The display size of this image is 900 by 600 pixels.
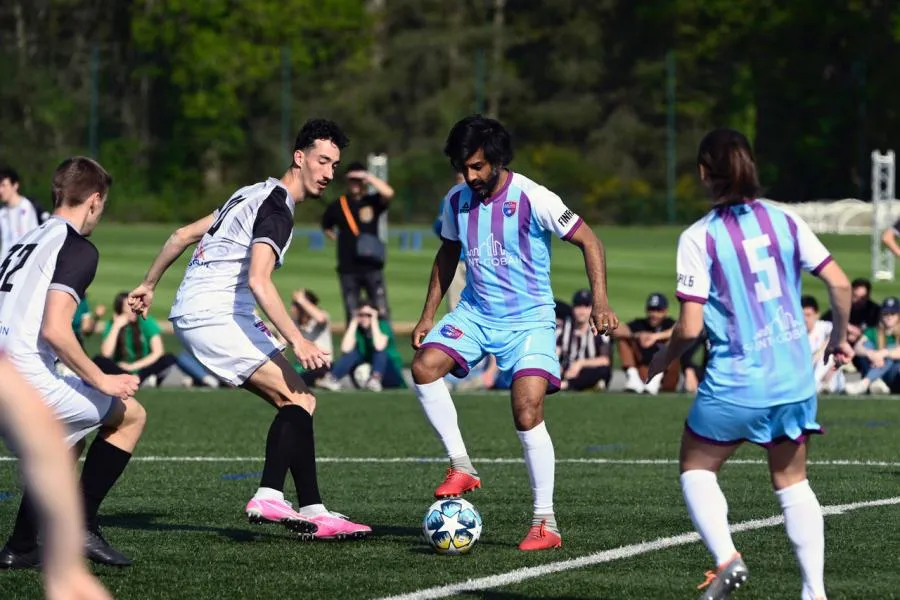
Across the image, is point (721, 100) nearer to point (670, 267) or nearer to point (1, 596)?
point (670, 267)

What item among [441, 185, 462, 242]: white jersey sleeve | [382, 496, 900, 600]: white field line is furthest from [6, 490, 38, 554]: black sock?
[441, 185, 462, 242]: white jersey sleeve

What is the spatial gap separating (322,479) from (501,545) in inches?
110

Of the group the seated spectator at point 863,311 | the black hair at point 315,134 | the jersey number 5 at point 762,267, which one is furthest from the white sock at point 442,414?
the seated spectator at point 863,311

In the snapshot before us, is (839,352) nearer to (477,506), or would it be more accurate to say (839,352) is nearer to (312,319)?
(477,506)

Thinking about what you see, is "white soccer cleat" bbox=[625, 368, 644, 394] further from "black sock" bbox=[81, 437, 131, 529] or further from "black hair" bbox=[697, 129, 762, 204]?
"black hair" bbox=[697, 129, 762, 204]

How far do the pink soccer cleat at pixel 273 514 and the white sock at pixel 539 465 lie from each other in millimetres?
1033

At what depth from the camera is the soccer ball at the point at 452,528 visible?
7355 millimetres

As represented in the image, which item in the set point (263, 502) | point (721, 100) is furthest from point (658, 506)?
point (721, 100)

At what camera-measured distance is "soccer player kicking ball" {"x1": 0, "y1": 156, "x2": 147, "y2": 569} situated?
6.46m

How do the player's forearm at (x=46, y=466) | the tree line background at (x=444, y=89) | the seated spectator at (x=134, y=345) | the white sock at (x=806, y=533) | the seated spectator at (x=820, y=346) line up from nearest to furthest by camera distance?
the player's forearm at (x=46, y=466), the white sock at (x=806, y=533), the seated spectator at (x=820, y=346), the seated spectator at (x=134, y=345), the tree line background at (x=444, y=89)

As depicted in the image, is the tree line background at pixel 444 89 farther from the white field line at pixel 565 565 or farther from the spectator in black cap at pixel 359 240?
the white field line at pixel 565 565

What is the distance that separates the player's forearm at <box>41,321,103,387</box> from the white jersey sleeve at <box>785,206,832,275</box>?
2.62m

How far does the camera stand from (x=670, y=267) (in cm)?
3459

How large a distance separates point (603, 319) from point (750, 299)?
68.8 inches
